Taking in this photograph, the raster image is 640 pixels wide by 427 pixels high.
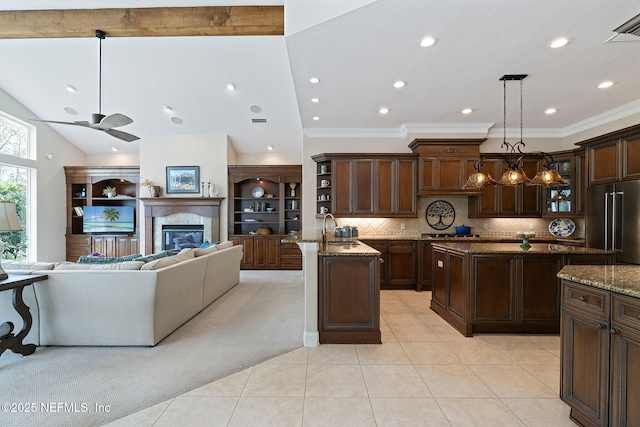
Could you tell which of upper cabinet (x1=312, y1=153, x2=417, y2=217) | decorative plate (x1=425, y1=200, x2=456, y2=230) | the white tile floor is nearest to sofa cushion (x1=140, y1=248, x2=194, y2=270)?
the white tile floor

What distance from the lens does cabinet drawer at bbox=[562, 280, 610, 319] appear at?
172cm

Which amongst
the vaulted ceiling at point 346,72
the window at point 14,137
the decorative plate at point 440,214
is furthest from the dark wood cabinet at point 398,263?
the window at point 14,137

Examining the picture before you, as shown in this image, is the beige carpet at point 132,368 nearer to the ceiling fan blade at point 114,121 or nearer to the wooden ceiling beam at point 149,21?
the ceiling fan blade at point 114,121

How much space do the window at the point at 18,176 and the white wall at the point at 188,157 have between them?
7.56 ft

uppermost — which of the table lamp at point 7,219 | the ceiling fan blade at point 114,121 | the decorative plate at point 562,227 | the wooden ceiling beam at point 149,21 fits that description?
the wooden ceiling beam at point 149,21

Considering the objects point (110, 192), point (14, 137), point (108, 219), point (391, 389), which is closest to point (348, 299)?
point (391, 389)

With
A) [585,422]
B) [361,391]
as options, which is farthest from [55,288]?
[585,422]

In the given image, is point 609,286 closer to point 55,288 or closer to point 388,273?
point 388,273

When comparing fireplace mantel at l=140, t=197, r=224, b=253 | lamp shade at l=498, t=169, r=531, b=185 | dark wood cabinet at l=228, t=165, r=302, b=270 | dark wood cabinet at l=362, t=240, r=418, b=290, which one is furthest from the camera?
dark wood cabinet at l=228, t=165, r=302, b=270

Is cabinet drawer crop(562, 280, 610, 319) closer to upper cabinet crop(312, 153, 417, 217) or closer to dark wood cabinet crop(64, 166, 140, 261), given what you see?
upper cabinet crop(312, 153, 417, 217)

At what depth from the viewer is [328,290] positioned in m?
3.18

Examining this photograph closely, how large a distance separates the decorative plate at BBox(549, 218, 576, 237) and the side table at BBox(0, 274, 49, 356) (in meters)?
7.99

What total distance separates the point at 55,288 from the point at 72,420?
5.18ft

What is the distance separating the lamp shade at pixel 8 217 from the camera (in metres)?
2.78
